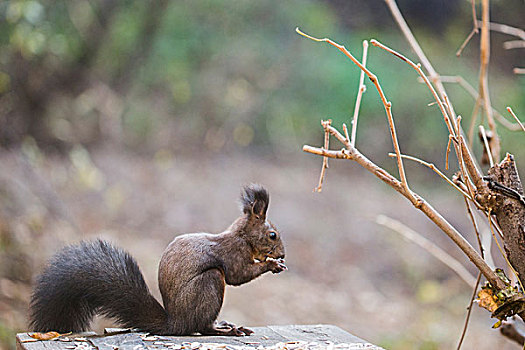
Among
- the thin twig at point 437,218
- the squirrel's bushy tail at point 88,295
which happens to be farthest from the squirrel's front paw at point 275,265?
the thin twig at point 437,218

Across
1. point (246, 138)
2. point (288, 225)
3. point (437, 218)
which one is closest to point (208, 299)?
point (437, 218)

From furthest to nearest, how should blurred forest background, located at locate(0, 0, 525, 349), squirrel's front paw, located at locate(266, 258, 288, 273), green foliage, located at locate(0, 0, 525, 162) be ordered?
1. green foliage, located at locate(0, 0, 525, 162)
2. blurred forest background, located at locate(0, 0, 525, 349)
3. squirrel's front paw, located at locate(266, 258, 288, 273)

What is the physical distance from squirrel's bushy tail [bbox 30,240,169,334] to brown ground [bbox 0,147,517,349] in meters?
1.57

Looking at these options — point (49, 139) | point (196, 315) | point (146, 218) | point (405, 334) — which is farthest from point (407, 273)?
point (196, 315)

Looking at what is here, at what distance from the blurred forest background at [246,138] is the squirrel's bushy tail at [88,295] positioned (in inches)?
60.6

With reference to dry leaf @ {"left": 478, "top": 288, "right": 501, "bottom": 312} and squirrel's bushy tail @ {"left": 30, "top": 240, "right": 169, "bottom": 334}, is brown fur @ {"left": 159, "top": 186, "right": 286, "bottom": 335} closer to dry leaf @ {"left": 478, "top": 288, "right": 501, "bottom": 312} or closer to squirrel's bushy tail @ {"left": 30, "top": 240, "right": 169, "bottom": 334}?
squirrel's bushy tail @ {"left": 30, "top": 240, "right": 169, "bottom": 334}

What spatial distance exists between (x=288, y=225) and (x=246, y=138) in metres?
0.68

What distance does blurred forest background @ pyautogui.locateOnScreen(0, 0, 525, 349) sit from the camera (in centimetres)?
338

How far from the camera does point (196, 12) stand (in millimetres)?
4176

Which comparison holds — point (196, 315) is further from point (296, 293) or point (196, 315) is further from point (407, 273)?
point (407, 273)

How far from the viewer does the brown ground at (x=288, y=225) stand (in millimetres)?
3205

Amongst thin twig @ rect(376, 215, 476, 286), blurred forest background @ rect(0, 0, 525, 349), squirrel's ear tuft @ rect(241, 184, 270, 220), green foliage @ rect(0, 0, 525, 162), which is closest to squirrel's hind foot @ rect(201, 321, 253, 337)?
squirrel's ear tuft @ rect(241, 184, 270, 220)

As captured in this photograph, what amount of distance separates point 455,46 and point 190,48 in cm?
183

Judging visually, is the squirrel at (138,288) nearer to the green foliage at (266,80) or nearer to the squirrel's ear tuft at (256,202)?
the squirrel's ear tuft at (256,202)
